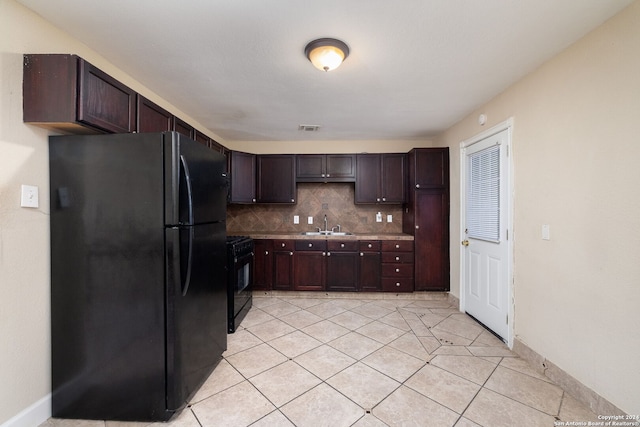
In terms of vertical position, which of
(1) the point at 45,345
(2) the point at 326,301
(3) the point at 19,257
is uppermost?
(3) the point at 19,257

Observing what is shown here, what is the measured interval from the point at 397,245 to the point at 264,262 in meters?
1.99

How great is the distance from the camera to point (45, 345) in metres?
1.53

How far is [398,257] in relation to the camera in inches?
143

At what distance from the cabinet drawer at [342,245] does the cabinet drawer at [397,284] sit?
64 cm

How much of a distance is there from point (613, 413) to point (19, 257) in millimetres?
3627

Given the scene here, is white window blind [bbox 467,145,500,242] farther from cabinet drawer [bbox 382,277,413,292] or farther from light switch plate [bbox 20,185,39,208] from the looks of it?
light switch plate [bbox 20,185,39,208]

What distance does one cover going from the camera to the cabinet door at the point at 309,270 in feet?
12.1

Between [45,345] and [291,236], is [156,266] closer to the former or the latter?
Answer: [45,345]

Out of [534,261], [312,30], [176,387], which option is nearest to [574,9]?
[312,30]

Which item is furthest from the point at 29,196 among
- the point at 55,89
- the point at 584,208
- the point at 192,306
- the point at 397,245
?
the point at 397,245

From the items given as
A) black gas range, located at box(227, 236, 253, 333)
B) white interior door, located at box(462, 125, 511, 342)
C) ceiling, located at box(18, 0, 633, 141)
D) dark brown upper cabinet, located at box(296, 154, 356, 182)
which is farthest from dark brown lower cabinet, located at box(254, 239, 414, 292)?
ceiling, located at box(18, 0, 633, 141)

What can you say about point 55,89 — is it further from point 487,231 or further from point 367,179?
point 487,231

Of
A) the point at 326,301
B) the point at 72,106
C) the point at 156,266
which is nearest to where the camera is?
the point at 72,106

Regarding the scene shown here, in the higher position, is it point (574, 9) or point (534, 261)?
point (574, 9)
